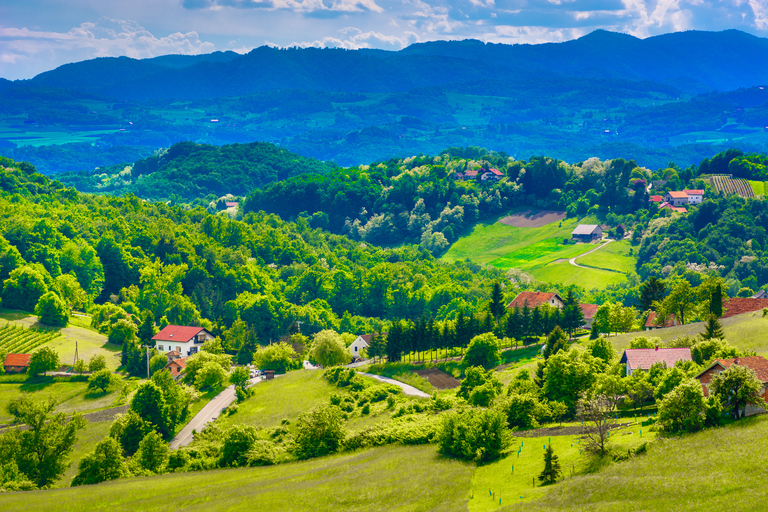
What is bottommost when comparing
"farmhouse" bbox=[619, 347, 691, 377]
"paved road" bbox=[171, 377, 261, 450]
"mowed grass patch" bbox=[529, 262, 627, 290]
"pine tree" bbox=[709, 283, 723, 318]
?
"paved road" bbox=[171, 377, 261, 450]

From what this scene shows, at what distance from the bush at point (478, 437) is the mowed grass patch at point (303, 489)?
132 cm

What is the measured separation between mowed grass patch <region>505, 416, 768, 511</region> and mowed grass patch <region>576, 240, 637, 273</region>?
122 metres

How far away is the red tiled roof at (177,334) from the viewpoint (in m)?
114

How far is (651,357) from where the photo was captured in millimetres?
65188

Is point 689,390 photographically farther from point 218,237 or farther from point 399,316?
point 218,237

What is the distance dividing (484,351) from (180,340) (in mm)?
54524

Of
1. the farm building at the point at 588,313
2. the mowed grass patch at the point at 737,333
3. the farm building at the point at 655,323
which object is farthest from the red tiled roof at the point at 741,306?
the farm building at the point at 588,313

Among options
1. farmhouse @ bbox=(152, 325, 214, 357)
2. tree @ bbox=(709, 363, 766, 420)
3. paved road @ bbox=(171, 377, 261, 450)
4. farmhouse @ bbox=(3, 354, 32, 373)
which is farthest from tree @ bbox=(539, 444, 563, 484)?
farmhouse @ bbox=(152, 325, 214, 357)

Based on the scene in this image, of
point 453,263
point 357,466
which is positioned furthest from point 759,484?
point 453,263

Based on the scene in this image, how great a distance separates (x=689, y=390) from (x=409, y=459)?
2241 centimetres

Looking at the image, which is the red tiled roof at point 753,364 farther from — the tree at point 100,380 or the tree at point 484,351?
the tree at point 100,380

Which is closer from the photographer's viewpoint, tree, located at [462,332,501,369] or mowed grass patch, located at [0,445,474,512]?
mowed grass patch, located at [0,445,474,512]

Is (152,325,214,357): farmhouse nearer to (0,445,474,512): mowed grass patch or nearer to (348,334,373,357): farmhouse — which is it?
(348,334,373,357): farmhouse

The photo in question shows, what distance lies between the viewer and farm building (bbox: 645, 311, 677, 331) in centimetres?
9066
